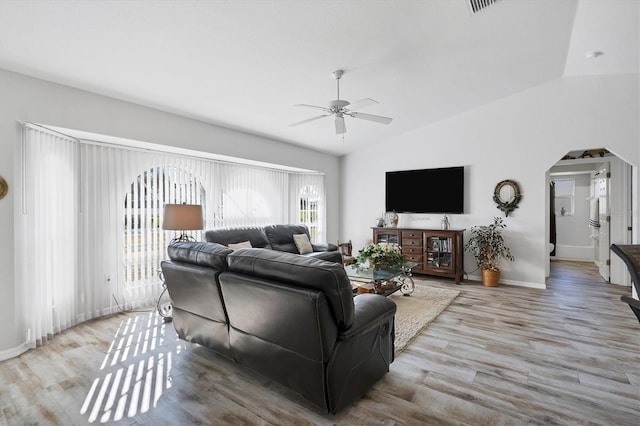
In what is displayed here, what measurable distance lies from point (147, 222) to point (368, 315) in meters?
3.52

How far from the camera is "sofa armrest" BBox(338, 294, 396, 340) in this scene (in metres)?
1.93

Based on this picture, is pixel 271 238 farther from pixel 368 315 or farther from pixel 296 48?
pixel 368 315

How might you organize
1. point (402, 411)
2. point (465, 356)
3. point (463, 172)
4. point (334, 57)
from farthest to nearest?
point (463, 172) → point (334, 57) → point (465, 356) → point (402, 411)

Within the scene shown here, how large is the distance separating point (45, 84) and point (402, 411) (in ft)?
13.7

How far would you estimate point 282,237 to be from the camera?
5.76 metres

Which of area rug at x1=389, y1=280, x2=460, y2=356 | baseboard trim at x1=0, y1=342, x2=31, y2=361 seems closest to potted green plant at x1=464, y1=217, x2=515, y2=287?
area rug at x1=389, y1=280, x2=460, y2=356

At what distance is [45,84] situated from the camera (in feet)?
9.93

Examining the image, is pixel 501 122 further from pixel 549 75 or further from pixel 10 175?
pixel 10 175

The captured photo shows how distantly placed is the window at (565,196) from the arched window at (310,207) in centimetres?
631

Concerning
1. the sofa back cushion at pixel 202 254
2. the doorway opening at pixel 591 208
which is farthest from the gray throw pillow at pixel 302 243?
the doorway opening at pixel 591 208

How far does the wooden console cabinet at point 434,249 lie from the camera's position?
17.8ft

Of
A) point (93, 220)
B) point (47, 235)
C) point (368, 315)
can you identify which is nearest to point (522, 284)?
point (368, 315)

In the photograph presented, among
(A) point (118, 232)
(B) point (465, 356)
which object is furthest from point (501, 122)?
(A) point (118, 232)

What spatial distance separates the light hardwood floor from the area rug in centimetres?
12
